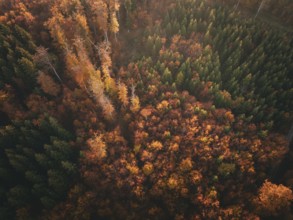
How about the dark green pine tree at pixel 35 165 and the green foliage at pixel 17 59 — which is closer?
the dark green pine tree at pixel 35 165

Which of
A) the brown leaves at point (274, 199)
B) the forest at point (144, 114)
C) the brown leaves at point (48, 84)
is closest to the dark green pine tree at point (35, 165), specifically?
the forest at point (144, 114)

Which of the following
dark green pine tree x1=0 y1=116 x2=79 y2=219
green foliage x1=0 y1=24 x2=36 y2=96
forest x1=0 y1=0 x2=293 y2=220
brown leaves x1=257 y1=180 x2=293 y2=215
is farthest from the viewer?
green foliage x1=0 y1=24 x2=36 y2=96

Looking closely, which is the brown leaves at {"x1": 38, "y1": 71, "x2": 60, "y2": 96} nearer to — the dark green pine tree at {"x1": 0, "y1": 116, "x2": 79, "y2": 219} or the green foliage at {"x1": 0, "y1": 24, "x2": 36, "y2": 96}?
the green foliage at {"x1": 0, "y1": 24, "x2": 36, "y2": 96}

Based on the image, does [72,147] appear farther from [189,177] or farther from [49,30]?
[49,30]

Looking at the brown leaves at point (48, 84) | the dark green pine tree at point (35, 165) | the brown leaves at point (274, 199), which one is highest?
the brown leaves at point (48, 84)

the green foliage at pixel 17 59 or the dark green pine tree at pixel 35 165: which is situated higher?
the green foliage at pixel 17 59

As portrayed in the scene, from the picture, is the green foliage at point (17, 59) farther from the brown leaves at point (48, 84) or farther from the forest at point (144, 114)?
the brown leaves at point (48, 84)

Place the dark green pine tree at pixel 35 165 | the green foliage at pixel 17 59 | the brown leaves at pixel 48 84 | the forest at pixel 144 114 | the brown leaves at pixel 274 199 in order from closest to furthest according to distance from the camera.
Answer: the brown leaves at pixel 274 199
the dark green pine tree at pixel 35 165
the forest at pixel 144 114
the brown leaves at pixel 48 84
the green foliage at pixel 17 59

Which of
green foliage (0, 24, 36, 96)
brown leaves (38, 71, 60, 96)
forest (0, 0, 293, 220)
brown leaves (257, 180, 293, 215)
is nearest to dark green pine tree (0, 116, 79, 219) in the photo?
forest (0, 0, 293, 220)

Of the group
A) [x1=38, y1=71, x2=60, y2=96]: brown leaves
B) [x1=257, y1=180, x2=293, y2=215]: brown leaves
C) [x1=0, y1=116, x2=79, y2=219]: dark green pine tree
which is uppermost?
[x1=38, y1=71, x2=60, y2=96]: brown leaves
